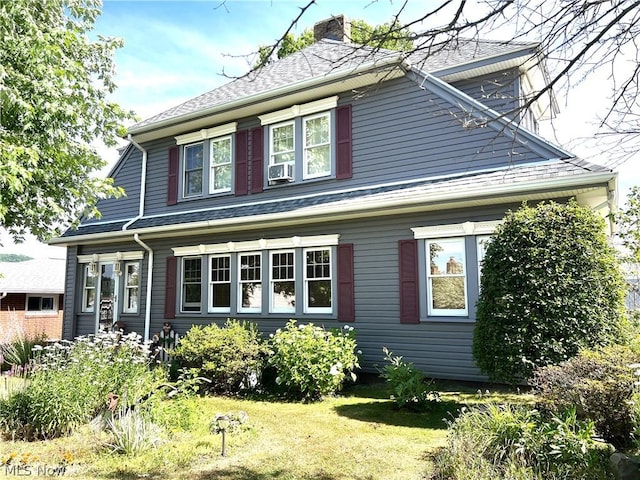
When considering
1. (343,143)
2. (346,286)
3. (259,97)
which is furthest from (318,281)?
(259,97)

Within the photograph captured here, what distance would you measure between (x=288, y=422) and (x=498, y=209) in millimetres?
5094

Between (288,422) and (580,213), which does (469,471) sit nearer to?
(288,422)

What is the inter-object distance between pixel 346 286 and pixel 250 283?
9.08ft

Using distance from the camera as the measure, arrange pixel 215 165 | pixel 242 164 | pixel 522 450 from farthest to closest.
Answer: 1. pixel 215 165
2. pixel 242 164
3. pixel 522 450

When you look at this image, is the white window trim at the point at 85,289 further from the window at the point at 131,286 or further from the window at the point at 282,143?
the window at the point at 282,143

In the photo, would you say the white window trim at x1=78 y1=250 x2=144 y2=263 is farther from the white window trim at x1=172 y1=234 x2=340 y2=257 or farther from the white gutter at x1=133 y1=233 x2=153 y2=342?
the white window trim at x1=172 y1=234 x2=340 y2=257

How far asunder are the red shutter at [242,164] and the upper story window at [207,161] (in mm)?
262

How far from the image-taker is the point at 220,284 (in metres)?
11.7

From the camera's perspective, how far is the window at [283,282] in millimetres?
10508

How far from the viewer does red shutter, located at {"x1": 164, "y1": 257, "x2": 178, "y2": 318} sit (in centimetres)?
1221

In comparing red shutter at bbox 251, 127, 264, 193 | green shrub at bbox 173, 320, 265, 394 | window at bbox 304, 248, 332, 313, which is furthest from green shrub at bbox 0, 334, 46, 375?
red shutter at bbox 251, 127, 264, 193

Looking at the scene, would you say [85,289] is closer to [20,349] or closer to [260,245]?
[20,349]

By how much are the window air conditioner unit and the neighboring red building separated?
16934mm

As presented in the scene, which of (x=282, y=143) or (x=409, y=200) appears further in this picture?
(x=282, y=143)
